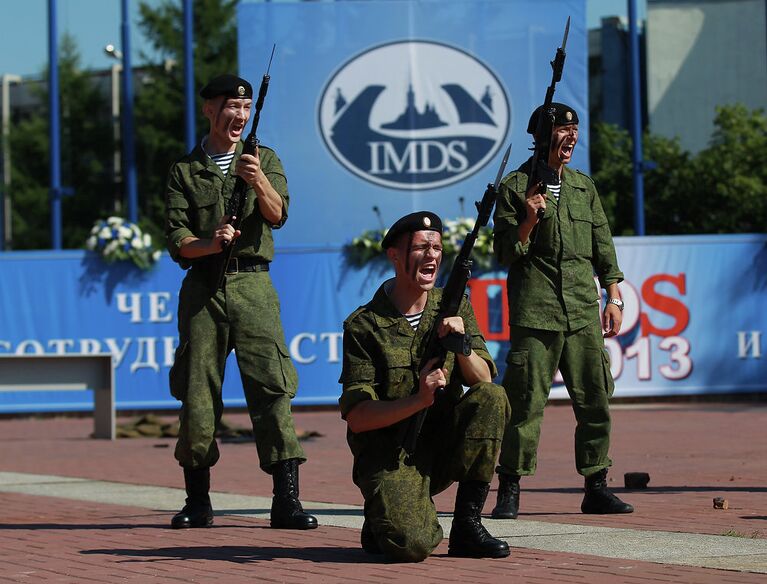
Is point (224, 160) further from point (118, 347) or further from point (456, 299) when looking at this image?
point (118, 347)

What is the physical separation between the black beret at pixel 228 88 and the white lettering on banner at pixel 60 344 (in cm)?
994

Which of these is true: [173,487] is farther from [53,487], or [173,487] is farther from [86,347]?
[86,347]

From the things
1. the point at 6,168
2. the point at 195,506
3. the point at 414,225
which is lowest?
the point at 195,506

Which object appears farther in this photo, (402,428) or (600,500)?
(600,500)

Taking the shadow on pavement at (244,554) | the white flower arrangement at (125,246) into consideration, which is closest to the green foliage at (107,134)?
the white flower arrangement at (125,246)

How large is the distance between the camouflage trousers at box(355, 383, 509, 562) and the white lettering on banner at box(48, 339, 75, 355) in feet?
36.8

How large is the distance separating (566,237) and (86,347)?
1017cm

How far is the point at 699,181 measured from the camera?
34875 millimetres

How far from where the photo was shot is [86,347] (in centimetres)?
1662

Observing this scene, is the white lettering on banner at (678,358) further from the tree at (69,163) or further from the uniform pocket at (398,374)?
the tree at (69,163)

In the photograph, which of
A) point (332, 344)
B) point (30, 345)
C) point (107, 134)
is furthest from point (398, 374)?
point (107, 134)

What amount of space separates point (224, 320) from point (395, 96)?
472 inches

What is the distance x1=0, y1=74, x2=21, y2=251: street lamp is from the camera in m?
50.0

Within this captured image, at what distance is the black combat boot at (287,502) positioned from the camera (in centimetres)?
693
